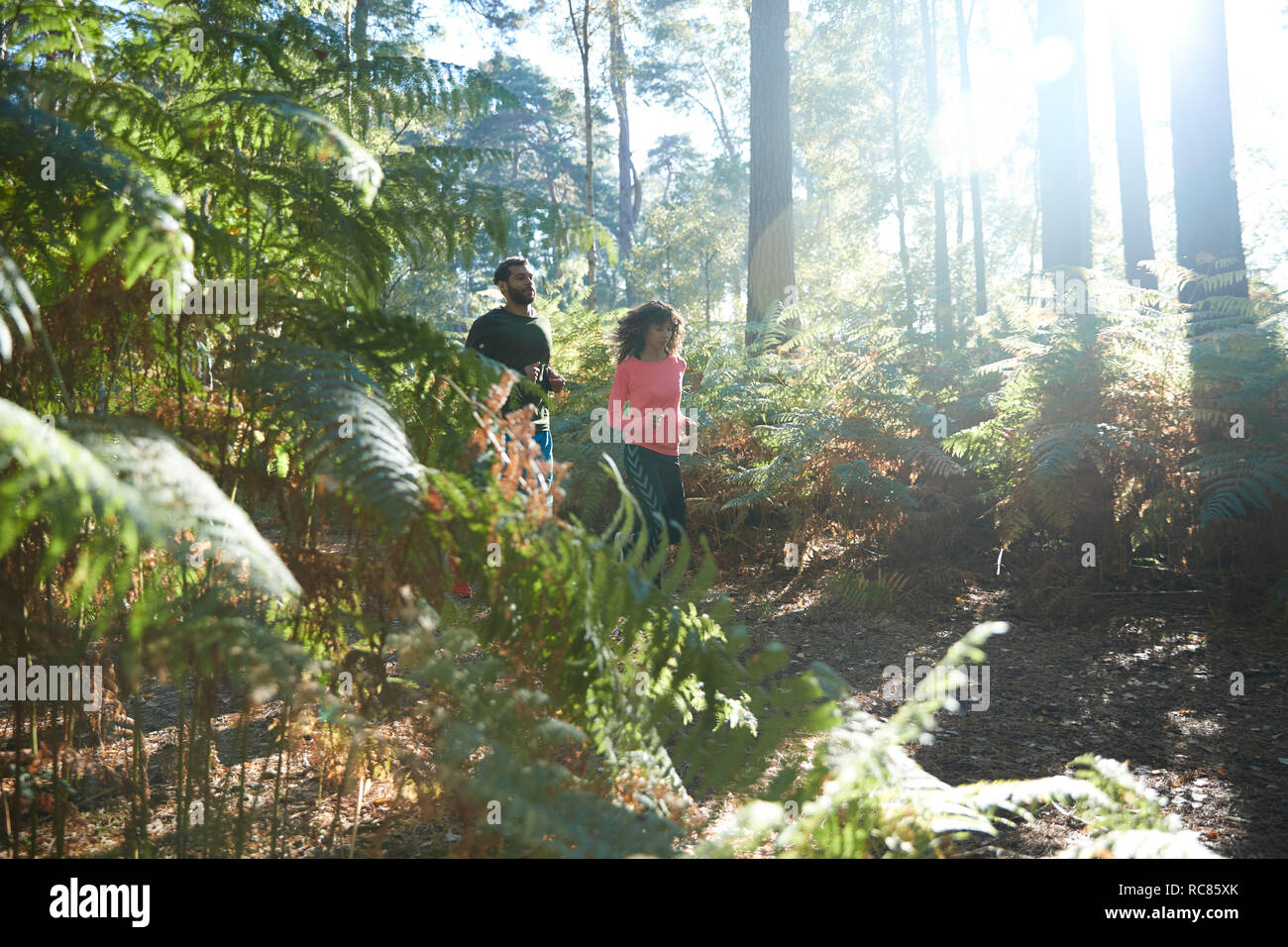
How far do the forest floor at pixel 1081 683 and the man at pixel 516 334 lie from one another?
6.43ft

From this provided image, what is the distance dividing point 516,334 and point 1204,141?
21.3ft

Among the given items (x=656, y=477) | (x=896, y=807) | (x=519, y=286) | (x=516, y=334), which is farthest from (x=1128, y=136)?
(x=896, y=807)

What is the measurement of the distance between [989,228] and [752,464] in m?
35.2

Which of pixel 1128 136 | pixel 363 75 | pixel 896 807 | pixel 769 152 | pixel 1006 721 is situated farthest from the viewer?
pixel 1128 136

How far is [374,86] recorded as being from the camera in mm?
2475

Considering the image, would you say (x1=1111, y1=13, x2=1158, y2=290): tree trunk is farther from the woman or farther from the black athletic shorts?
the black athletic shorts

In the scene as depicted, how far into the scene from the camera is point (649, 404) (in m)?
5.00

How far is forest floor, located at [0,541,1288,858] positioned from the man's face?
2.35 metres

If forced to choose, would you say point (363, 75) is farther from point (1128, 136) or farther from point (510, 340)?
point (1128, 136)

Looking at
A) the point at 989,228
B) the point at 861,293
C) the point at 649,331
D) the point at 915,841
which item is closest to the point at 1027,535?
the point at 649,331

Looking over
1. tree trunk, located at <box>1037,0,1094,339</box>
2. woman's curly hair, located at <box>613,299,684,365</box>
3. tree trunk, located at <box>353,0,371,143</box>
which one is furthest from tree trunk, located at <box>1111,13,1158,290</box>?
tree trunk, located at <box>353,0,371,143</box>

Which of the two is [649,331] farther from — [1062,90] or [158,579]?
[1062,90]

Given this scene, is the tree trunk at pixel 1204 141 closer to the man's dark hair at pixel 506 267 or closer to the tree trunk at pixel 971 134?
the man's dark hair at pixel 506 267

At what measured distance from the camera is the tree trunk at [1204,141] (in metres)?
6.92
